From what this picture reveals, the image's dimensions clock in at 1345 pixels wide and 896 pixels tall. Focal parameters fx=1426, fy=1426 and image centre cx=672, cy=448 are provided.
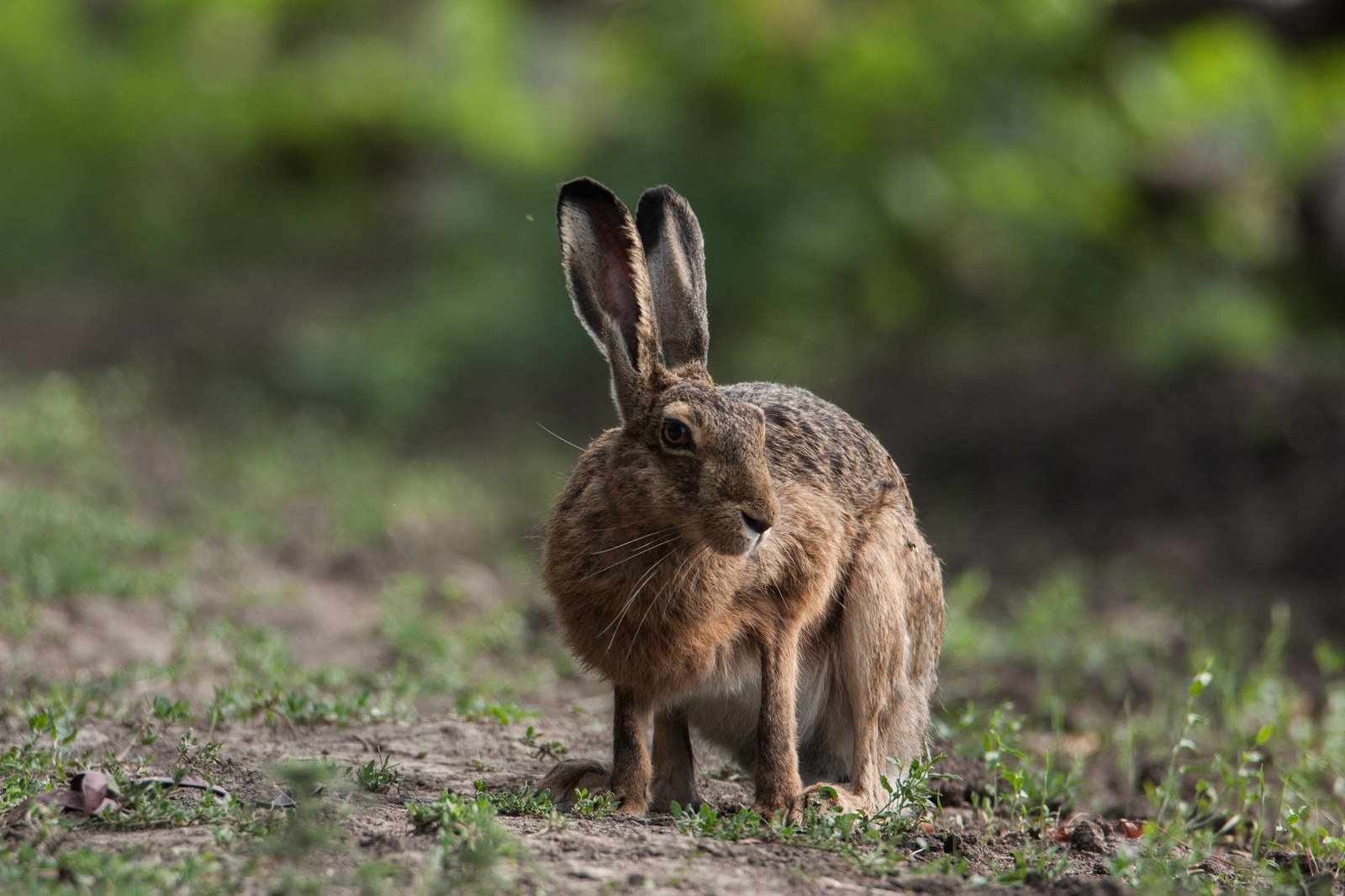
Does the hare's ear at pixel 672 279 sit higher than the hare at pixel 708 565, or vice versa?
the hare's ear at pixel 672 279

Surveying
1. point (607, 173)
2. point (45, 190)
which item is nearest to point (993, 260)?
point (607, 173)

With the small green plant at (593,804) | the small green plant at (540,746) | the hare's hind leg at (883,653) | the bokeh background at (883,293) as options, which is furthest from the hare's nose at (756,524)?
the bokeh background at (883,293)

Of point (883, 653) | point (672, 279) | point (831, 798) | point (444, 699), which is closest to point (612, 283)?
point (672, 279)

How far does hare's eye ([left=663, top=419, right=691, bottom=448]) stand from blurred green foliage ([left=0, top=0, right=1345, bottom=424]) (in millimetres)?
5014

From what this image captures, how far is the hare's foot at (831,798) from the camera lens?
157 inches

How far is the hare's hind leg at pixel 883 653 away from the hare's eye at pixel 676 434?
0.77m

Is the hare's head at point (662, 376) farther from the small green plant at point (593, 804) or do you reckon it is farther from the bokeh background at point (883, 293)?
the bokeh background at point (883, 293)

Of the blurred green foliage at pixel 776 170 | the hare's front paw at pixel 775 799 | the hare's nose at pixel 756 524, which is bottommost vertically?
the hare's front paw at pixel 775 799

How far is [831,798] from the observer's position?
4062 mm

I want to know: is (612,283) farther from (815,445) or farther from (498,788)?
(498,788)

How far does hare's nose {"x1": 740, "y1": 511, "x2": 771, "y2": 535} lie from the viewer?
12.5ft

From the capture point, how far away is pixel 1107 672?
6238mm

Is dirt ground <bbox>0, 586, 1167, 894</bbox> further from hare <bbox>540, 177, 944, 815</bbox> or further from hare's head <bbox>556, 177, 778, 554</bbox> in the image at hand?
hare's head <bbox>556, 177, 778, 554</bbox>

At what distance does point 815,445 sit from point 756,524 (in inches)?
29.2
